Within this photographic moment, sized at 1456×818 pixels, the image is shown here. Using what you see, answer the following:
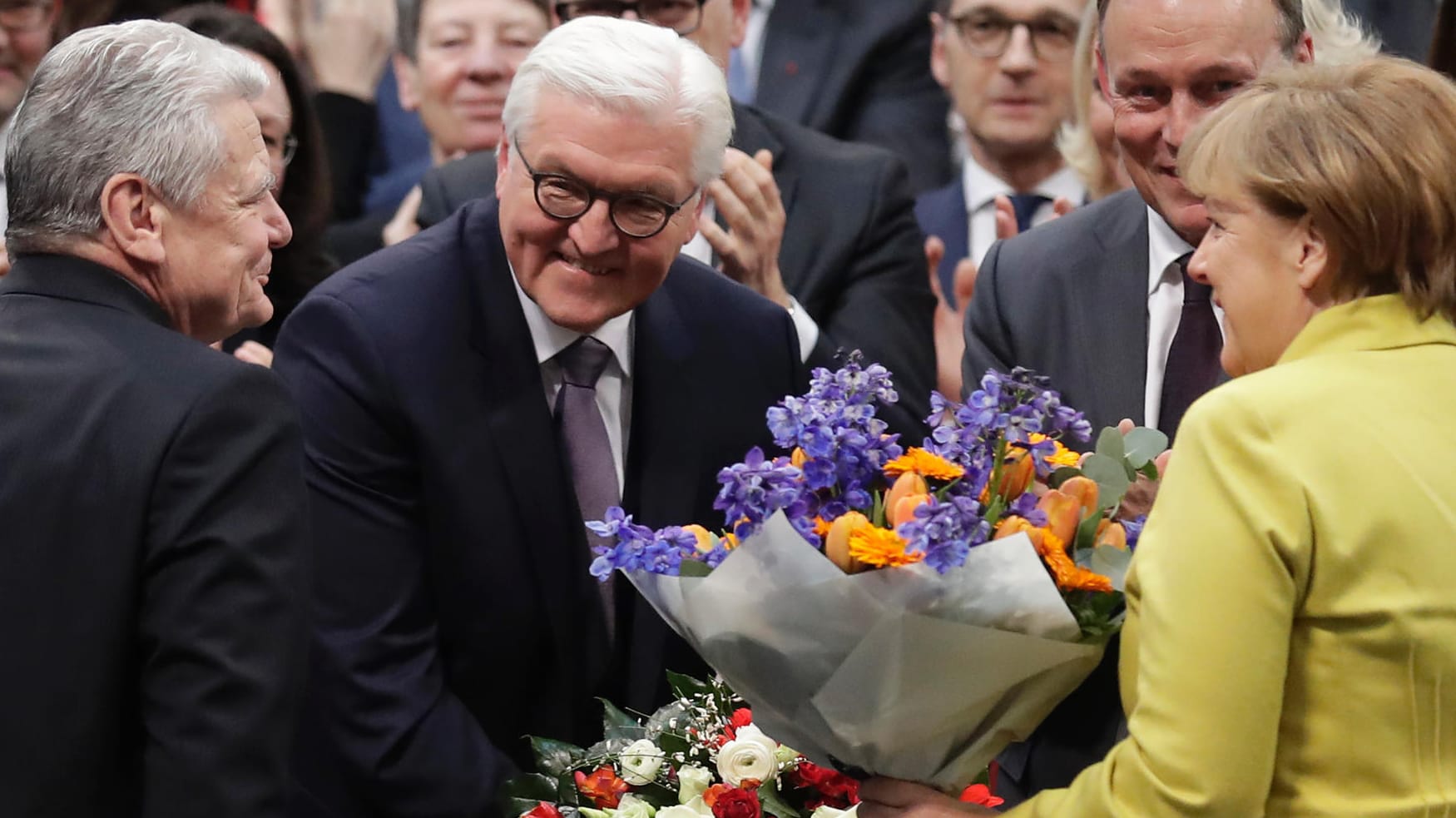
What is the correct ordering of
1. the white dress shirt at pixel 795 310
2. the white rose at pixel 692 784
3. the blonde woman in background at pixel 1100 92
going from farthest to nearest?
the white dress shirt at pixel 795 310 < the blonde woman in background at pixel 1100 92 < the white rose at pixel 692 784

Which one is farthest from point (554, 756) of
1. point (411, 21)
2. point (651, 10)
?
point (411, 21)

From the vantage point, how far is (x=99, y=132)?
2.28 metres

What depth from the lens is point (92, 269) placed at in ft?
7.45

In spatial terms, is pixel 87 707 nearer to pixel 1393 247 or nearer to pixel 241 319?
pixel 241 319

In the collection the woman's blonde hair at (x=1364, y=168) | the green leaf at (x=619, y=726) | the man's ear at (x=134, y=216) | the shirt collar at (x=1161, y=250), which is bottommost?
the green leaf at (x=619, y=726)

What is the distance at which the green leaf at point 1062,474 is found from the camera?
7.63ft

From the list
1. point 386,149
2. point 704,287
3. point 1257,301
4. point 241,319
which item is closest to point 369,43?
point 386,149

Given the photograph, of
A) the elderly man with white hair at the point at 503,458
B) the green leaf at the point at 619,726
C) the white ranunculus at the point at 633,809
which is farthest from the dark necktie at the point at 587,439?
the white ranunculus at the point at 633,809

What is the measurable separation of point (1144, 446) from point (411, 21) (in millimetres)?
3226

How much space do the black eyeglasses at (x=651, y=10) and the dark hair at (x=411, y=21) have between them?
0.83 meters

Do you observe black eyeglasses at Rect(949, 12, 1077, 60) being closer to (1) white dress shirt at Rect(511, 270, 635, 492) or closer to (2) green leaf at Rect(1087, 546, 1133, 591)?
(1) white dress shirt at Rect(511, 270, 635, 492)

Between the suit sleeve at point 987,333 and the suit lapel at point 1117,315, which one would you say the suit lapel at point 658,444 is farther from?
the suit lapel at point 1117,315

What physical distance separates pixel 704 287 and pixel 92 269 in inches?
50.3

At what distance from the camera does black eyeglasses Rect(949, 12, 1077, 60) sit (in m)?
4.98
